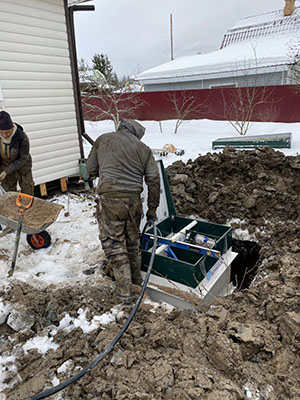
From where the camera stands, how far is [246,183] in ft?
21.1

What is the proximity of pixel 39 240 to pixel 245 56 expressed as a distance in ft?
53.6

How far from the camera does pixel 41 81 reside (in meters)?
5.74

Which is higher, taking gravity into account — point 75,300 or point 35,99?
point 35,99

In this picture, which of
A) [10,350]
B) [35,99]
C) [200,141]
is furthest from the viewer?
[200,141]

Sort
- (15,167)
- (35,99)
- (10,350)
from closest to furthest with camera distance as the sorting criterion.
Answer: (10,350) < (15,167) < (35,99)

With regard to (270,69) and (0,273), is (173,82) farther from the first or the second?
(0,273)

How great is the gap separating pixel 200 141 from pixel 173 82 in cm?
920

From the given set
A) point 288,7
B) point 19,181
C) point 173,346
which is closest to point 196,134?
point 19,181

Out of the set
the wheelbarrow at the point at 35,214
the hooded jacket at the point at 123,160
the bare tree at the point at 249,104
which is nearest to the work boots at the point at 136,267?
the hooded jacket at the point at 123,160

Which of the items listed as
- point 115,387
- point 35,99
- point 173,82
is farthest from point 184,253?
point 173,82

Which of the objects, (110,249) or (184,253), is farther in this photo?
(184,253)

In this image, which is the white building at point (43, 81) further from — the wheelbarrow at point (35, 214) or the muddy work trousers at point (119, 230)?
the muddy work trousers at point (119, 230)

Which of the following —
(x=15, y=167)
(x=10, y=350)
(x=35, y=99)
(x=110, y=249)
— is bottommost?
(x=10, y=350)

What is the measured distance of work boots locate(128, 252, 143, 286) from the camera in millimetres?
3508
